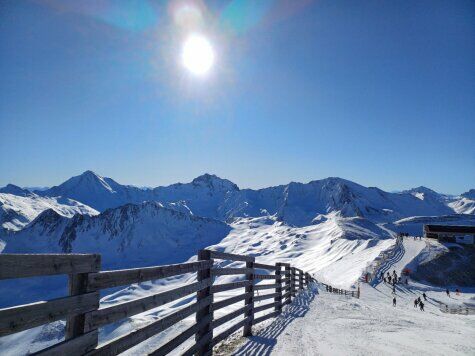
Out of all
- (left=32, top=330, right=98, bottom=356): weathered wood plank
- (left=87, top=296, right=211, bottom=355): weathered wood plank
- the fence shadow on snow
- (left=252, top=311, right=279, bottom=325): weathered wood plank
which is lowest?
the fence shadow on snow

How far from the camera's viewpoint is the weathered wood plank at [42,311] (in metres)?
3.33

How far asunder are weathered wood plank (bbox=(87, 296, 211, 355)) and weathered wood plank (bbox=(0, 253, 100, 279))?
95cm

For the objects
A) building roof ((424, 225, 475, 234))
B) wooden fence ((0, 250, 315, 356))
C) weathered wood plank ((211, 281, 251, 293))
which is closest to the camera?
wooden fence ((0, 250, 315, 356))

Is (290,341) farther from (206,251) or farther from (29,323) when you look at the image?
(29,323)

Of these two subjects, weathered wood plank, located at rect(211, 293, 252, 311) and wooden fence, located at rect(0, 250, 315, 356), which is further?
weathered wood plank, located at rect(211, 293, 252, 311)

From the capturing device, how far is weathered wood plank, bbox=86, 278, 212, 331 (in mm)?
4355

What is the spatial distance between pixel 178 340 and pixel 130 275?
5.97 ft

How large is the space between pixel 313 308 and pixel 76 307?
1512 cm

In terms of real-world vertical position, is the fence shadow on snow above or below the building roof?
below

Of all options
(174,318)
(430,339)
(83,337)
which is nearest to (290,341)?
(430,339)

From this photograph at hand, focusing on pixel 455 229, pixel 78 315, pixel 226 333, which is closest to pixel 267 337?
pixel 226 333

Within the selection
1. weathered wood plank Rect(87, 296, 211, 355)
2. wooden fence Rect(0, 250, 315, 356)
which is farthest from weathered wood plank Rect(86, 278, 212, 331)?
weathered wood plank Rect(87, 296, 211, 355)

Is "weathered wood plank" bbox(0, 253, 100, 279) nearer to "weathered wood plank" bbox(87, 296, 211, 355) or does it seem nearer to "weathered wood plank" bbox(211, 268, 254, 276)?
"weathered wood plank" bbox(87, 296, 211, 355)

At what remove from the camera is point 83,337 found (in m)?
4.14
